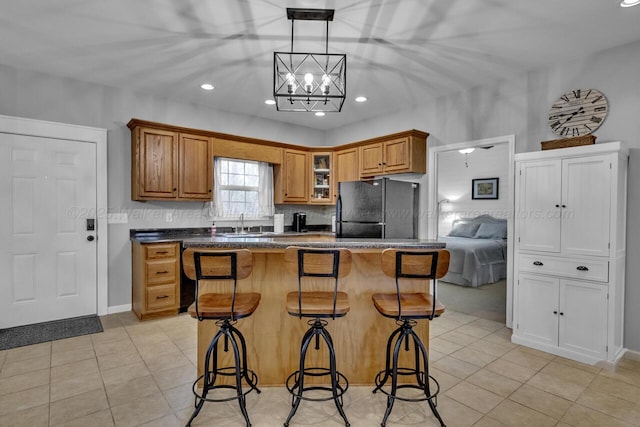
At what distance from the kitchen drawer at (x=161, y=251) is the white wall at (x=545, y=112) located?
11.1 ft

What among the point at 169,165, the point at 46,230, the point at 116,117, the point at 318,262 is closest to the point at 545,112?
the point at 318,262

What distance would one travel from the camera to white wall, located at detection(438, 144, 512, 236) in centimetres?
719

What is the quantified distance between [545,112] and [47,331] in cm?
549

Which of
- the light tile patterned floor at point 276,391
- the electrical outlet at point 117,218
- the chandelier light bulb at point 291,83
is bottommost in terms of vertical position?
the light tile patterned floor at point 276,391

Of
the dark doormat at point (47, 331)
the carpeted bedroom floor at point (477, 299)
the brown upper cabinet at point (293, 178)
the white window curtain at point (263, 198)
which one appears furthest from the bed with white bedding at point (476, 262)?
the dark doormat at point (47, 331)

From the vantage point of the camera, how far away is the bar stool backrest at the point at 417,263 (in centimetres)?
196

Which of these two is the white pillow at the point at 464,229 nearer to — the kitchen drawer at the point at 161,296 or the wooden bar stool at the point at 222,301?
the kitchen drawer at the point at 161,296

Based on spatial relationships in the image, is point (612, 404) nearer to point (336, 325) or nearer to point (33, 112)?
point (336, 325)

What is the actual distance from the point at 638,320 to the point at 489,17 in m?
2.82

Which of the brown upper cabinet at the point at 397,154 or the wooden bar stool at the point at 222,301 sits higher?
the brown upper cabinet at the point at 397,154

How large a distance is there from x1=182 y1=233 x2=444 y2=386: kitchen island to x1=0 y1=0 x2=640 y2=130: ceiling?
168 cm

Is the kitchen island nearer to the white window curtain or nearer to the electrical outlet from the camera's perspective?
the electrical outlet

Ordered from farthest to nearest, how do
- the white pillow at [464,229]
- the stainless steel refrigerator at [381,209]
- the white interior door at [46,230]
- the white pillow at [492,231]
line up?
the white pillow at [464,229] < the white pillow at [492,231] < the stainless steel refrigerator at [381,209] < the white interior door at [46,230]

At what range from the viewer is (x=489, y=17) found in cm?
254
